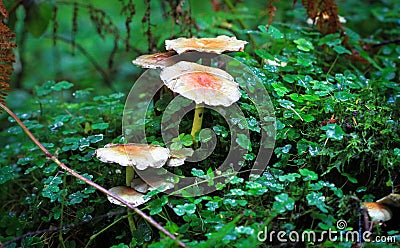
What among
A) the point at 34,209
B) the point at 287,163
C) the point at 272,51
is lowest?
the point at 34,209

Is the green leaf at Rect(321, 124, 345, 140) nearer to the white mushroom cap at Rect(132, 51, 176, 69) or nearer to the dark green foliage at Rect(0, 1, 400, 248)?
the dark green foliage at Rect(0, 1, 400, 248)

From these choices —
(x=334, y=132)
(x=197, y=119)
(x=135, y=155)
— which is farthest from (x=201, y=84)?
(x=334, y=132)

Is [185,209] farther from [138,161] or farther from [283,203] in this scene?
[283,203]

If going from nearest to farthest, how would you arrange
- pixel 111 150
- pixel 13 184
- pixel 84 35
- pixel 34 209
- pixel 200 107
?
pixel 111 150 < pixel 200 107 < pixel 34 209 < pixel 13 184 < pixel 84 35

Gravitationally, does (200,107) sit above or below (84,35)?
above

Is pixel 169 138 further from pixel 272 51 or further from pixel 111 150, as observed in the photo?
pixel 272 51

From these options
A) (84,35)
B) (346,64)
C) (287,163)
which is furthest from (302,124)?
(84,35)

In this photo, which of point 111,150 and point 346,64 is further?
point 346,64

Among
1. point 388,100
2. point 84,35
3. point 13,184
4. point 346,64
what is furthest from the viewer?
point 84,35

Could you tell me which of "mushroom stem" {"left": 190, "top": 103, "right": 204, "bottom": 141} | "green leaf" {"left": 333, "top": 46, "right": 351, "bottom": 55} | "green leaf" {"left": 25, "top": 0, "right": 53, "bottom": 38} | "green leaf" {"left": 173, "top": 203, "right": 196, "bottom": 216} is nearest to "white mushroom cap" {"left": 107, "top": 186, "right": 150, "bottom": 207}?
"green leaf" {"left": 173, "top": 203, "right": 196, "bottom": 216}
